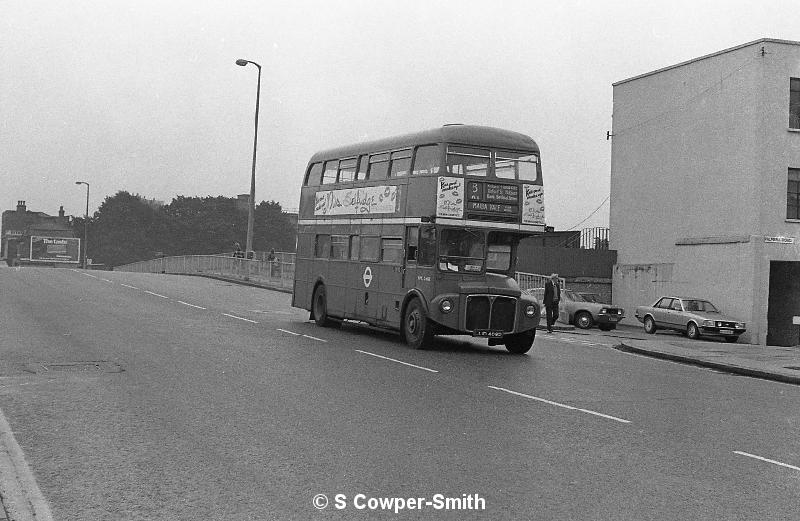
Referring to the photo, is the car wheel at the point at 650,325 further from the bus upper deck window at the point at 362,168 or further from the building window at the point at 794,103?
the bus upper deck window at the point at 362,168

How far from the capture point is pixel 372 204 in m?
19.6

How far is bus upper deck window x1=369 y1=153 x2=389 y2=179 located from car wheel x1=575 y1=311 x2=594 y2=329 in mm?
14572

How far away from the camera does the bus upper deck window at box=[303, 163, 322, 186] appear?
22516 millimetres

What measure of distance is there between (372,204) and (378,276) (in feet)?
5.39

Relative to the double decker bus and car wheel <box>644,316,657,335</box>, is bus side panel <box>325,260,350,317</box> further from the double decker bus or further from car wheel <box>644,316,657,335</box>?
car wheel <box>644,316,657,335</box>

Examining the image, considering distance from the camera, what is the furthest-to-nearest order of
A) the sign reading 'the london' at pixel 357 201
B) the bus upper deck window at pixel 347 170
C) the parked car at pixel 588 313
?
the parked car at pixel 588 313 → the bus upper deck window at pixel 347 170 → the sign reading 'the london' at pixel 357 201

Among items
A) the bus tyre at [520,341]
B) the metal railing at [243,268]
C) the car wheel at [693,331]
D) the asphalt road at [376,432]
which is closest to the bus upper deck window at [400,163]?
the asphalt road at [376,432]

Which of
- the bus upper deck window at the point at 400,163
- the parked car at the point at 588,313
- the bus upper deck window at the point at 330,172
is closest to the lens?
the bus upper deck window at the point at 400,163

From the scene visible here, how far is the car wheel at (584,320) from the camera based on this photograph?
31.6 meters

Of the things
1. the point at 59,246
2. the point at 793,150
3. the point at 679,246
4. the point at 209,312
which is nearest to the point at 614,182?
the point at 679,246

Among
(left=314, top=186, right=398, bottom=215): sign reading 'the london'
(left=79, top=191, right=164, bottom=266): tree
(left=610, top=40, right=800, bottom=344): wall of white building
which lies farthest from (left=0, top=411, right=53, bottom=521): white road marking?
(left=79, top=191, right=164, bottom=266): tree

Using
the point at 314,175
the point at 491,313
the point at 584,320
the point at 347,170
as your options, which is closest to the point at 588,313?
the point at 584,320

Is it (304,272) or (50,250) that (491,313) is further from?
(50,250)

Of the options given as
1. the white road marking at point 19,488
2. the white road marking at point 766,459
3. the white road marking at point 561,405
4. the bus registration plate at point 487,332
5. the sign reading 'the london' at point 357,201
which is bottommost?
the white road marking at point 19,488
